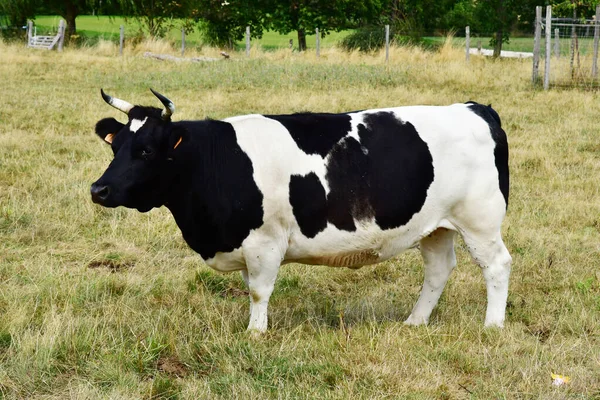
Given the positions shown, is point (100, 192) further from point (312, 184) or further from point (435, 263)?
point (435, 263)

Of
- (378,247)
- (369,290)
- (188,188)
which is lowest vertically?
(369,290)

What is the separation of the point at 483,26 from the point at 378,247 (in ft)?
132

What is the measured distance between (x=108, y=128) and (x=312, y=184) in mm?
1331

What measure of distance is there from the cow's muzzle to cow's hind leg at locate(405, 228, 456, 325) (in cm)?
221

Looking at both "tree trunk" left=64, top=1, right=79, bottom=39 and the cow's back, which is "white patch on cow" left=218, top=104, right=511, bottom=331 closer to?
the cow's back

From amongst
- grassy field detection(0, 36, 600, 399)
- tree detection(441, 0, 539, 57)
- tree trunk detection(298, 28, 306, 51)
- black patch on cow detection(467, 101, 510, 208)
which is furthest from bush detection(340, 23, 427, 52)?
black patch on cow detection(467, 101, 510, 208)

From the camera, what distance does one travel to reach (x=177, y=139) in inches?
194

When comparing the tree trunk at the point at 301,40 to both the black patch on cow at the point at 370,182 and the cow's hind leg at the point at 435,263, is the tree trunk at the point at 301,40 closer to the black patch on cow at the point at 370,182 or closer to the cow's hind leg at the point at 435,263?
the cow's hind leg at the point at 435,263

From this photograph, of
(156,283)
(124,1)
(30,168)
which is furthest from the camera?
(124,1)

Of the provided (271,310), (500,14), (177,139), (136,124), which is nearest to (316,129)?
(177,139)

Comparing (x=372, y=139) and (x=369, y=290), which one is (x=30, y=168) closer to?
(x=369, y=290)

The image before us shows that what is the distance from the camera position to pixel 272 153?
5.03 meters

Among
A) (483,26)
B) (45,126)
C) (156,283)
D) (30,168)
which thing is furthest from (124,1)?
(156,283)

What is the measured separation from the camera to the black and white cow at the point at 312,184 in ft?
16.2
